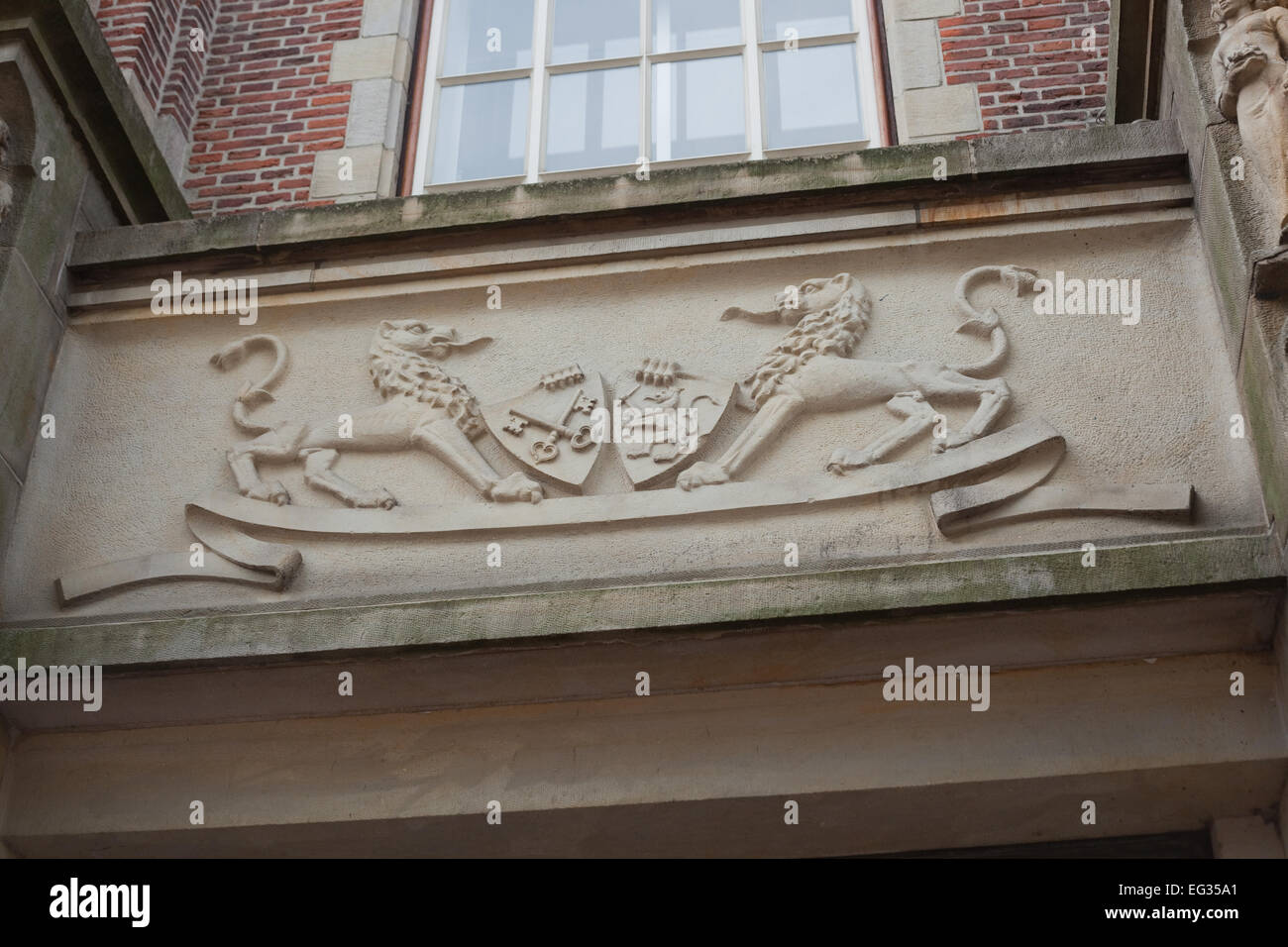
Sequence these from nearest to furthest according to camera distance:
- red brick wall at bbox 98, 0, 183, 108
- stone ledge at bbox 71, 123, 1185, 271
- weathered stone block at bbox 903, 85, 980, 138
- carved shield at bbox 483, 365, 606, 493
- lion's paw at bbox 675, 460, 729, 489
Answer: lion's paw at bbox 675, 460, 729, 489, carved shield at bbox 483, 365, 606, 493, stone ledge at bbox 71, 123, 1185, 271, weathered stone block at bbox 903, 85, 980, 138, red brick wall at bbox 98, 0, 183, 108

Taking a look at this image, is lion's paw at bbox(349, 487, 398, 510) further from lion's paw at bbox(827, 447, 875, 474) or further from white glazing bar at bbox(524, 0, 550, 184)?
white glazing bar at bbox(524, 0, 550, 184)

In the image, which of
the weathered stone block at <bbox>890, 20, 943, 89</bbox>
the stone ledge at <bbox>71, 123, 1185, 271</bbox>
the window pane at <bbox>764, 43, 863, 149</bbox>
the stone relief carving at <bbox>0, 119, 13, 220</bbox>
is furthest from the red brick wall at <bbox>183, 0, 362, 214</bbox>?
the weathered stone block at <bbox>890, 20, 943, 89</bbox>

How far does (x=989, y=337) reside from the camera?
4328 millimetres

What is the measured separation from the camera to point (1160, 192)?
14.6 ft

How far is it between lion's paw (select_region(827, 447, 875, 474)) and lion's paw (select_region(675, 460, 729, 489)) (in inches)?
11.4

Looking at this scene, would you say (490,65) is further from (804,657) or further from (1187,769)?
(1187,769)

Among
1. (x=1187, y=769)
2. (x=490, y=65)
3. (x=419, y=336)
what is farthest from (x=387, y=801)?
(x=490, y=65)

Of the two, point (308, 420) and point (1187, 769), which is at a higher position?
point (308, 420)

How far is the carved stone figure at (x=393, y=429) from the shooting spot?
14.0 feet

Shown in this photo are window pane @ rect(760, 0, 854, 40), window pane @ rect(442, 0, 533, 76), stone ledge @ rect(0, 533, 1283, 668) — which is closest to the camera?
stone ledge @ rect(0, 533, 1283, 668)

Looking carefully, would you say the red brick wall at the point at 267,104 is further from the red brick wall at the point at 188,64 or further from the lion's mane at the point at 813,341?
the lion's mane at the point at 813,341

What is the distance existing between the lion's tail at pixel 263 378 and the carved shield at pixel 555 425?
2.33 feet

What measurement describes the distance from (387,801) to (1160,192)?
2812 mm

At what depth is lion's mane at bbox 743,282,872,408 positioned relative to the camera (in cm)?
430
